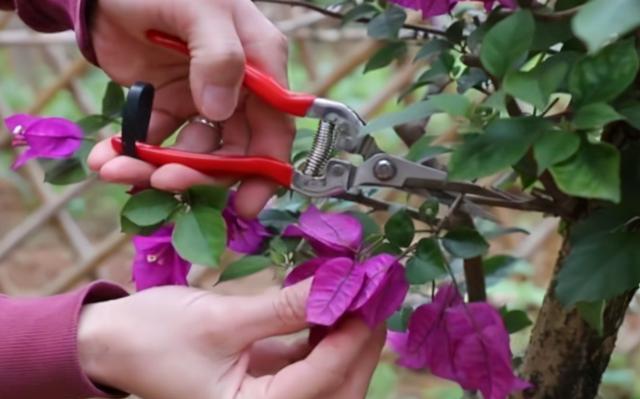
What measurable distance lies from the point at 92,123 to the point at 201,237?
22cm

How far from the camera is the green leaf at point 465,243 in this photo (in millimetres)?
571

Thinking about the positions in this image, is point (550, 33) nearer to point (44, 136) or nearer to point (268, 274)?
point (44, 136)

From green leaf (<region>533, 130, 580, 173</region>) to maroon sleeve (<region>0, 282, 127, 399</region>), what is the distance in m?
0.28

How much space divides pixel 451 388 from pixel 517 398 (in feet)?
3.93

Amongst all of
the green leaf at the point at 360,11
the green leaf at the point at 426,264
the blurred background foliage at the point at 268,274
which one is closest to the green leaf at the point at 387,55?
the green leaf at the point at 360,11

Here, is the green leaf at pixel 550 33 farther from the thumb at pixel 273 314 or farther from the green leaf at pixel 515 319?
the green leaf at pixel 515 319

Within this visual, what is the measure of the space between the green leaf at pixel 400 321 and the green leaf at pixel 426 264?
13 cm

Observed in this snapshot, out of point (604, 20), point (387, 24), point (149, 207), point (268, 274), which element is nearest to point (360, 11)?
point (387, 24)

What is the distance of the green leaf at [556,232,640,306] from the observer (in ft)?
1.55

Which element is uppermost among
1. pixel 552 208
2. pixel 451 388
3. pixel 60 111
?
pixel 552 208

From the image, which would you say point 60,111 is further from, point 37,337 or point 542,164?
point 542,164

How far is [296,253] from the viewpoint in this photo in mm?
626

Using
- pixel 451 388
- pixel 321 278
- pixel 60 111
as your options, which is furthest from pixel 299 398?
pixel 60 111

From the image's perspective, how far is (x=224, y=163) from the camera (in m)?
0.59
